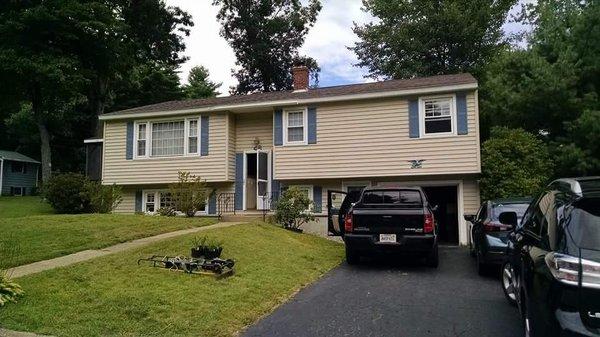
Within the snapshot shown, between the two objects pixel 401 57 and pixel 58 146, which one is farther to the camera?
pixel 58 146

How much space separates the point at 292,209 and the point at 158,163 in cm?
724

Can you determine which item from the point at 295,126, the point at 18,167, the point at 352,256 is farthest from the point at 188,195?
the point at 18,167

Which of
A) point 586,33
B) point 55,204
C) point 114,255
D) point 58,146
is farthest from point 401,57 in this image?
point 58,146

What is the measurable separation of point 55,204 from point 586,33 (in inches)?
853

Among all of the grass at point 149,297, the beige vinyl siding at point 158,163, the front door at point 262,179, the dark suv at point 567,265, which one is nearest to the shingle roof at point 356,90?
the beige vinyl siding at point 158,163

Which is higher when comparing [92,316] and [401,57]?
[401,57]

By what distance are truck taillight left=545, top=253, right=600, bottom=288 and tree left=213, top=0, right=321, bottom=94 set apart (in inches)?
1539

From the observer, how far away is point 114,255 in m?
9.69

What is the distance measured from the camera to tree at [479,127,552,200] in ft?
51.8

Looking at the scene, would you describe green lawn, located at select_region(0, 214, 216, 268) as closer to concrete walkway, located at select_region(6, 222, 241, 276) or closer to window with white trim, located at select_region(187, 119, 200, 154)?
concrete walkway, located at select_region(6, 222, 241, 276)

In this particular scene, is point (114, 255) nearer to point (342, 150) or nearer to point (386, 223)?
point (386, 223)

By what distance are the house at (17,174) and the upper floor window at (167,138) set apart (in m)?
20.6

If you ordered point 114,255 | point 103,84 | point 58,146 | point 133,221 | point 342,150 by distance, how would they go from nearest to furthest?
point 114,255 < point 133,221 < point 342,150 < point 103,84 < point 58,146

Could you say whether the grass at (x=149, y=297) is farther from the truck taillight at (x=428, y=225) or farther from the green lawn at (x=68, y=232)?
the truck taillight at (x=428, y=225)
